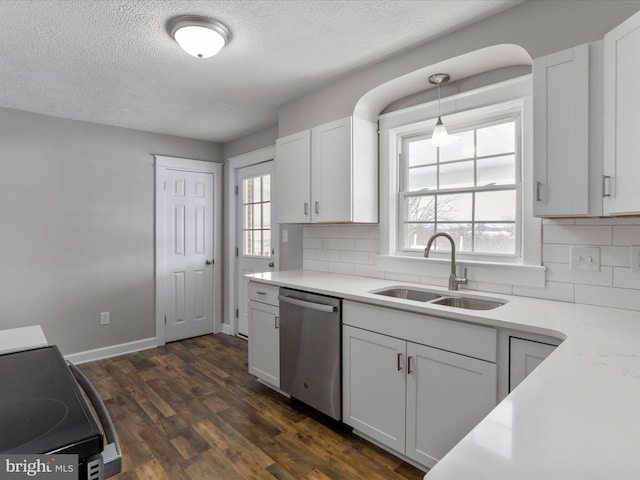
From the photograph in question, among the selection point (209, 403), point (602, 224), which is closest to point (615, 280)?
point (602, 224)

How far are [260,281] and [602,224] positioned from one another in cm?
220

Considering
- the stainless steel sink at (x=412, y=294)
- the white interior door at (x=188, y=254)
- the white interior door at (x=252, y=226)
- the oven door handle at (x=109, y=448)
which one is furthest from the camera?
the white interior door at (x=188, y=254)

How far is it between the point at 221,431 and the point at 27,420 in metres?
1.84

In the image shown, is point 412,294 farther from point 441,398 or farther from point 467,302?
point 441,398

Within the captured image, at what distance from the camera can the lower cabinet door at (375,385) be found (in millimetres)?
2018

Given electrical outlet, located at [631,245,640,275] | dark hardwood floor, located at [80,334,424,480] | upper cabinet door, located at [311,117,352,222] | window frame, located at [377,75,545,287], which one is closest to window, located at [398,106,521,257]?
window frame, located at [377,75,545,287]

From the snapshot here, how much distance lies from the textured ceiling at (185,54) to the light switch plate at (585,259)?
1331mm

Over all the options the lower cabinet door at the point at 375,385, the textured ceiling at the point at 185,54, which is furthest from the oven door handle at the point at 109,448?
the textured ceiling at the point at 185,54

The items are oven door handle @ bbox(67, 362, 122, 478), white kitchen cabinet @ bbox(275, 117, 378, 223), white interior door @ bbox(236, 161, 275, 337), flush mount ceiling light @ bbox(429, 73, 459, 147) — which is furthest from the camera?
white interior door @ bbox(236, 161, 275, 337)

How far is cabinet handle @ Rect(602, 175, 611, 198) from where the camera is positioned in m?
1.55

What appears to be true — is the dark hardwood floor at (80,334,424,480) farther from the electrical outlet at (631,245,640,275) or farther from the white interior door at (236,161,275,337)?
the electrical outlet at (631,245,640,275)

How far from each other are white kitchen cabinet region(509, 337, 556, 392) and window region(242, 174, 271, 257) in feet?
9.43

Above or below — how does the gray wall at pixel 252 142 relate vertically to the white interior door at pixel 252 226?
above

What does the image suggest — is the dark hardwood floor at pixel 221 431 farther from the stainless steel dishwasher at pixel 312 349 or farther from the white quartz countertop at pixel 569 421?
the white quartz countertop at pixel 569 421
